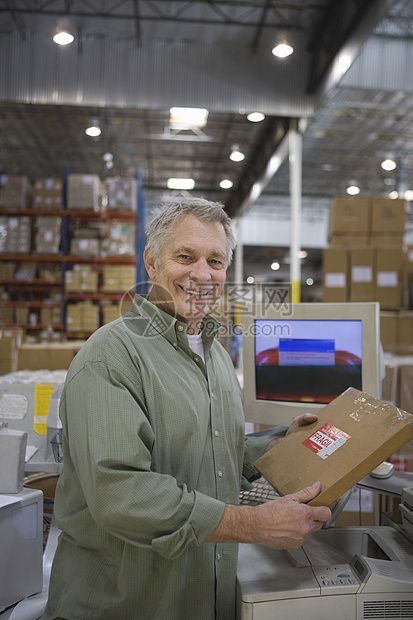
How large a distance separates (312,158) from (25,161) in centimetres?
746

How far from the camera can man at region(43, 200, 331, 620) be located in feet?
3.51

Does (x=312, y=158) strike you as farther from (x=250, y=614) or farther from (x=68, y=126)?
(x=250, y=614)

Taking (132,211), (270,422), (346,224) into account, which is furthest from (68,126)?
(270,422)

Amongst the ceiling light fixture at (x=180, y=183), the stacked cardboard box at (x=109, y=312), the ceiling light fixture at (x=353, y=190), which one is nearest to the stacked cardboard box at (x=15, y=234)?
the stacked cardboard box at (x=109, y=312)

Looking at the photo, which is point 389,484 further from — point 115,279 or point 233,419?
point 115,279

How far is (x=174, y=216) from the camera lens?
1.39 meters

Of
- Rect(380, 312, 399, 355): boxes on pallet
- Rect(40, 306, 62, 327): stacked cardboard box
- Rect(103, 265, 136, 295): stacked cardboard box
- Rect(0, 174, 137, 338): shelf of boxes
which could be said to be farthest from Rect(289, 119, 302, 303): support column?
Rect(40, 306, 62, 327): stacked cardboard box

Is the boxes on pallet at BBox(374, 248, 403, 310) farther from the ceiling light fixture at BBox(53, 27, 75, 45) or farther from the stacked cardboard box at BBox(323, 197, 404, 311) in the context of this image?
the ceiling light fixture at BBox(53, 27, 75, 45)

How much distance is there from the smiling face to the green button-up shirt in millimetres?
70

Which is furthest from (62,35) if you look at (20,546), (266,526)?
(266,526)

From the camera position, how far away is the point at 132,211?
7.89 meters

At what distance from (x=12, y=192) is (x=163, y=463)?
25.4 ft

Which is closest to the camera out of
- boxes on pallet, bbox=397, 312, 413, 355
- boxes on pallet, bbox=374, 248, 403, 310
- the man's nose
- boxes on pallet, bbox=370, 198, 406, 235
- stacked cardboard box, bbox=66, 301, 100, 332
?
the man's nose

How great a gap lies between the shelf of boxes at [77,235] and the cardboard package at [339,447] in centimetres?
662
